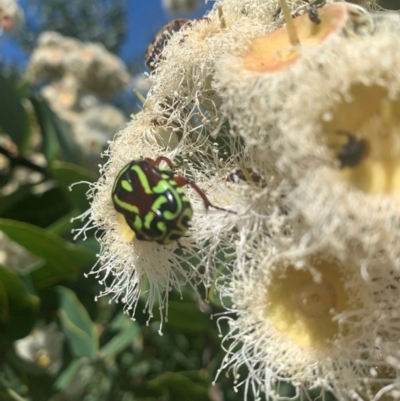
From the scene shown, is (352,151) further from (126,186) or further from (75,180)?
(75,180)

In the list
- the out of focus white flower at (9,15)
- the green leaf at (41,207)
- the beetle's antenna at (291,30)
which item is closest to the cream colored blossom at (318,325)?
the beetle's antenna at (291,30)

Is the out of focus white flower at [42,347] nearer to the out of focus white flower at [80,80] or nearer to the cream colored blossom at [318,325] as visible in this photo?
the out of focus white flower at [80,80]

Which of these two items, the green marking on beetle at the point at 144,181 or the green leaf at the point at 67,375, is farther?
the green leaf at the point at 67,375

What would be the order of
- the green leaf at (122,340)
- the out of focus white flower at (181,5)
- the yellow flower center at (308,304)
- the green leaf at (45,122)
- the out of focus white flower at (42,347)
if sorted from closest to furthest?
the yellow flower center at (308,304) → the green leaf at (122,340) → the green leaf at (45,122) → the out of focus white flower at (42,347) → the out of focus white flower at (181,5)

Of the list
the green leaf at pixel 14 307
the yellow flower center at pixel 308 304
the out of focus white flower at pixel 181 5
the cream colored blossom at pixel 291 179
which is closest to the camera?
the cream colored blossom at pixel 291 179

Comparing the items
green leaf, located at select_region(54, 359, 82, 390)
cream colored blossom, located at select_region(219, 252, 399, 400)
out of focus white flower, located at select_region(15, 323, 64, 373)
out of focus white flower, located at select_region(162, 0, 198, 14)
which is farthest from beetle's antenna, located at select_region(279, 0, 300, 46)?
out of focus white flower, located at select_region(162, 0, 198, 14)

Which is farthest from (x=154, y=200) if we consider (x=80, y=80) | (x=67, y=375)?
(x=80, y=80)

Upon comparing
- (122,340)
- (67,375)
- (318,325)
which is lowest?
(67,375)
